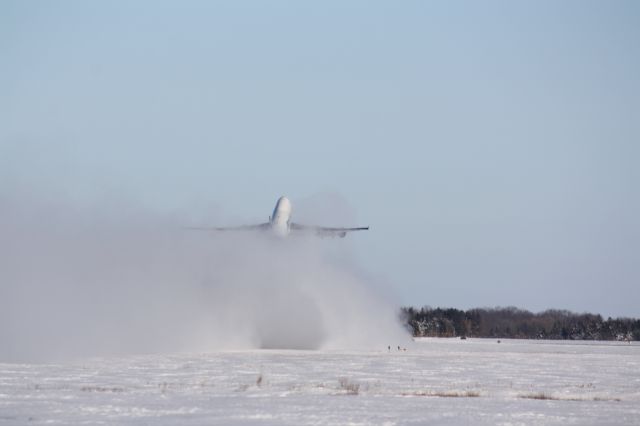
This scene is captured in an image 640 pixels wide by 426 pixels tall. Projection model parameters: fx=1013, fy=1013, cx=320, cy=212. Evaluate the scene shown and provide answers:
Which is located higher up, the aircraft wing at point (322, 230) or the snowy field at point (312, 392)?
the aircraft wing at point (322, 230)

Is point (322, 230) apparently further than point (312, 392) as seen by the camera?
Yes

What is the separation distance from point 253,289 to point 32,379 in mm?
39729

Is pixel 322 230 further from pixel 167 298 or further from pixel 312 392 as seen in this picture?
pixel 312 392

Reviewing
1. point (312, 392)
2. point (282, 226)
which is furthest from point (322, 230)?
point (312, 392)

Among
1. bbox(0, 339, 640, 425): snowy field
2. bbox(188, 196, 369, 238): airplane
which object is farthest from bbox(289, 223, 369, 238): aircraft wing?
bbox(0, 339, 640, 425): snowy field

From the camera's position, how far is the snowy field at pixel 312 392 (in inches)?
1149

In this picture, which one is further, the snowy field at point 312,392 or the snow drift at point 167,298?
the snow drift at point 167,298

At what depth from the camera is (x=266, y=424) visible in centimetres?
2741

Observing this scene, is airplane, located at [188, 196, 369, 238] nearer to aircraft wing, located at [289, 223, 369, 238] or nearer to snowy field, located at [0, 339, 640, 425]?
aircraft wing, located at [289, 223, 369, 238]

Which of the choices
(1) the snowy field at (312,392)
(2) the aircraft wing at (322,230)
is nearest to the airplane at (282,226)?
(2) the aircraft wing at (322,230)

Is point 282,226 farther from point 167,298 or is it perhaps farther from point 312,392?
point 312,392

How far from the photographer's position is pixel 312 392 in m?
36.7

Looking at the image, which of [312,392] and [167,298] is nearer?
[312,392]

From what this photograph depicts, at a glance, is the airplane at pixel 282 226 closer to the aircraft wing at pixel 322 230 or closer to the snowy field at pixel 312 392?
the aircraft wing at pixel 322 230
